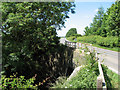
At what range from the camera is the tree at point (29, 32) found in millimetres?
7297

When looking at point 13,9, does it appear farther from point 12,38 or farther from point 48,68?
point 48,68

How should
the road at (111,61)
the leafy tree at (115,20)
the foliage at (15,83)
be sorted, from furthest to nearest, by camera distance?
the leafy tree at (115,20), the road at (111,61), the foliage at (15,83)

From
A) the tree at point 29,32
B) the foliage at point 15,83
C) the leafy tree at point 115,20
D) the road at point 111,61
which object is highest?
the leafy tree at point 115,20

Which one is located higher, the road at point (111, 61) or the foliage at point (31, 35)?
the foliage at point (31, 35)

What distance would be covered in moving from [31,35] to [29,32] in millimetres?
326

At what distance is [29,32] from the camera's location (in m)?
8.78

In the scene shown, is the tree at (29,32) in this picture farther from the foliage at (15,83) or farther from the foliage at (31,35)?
the foliage at (15,83)

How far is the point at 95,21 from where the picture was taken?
3891 cm

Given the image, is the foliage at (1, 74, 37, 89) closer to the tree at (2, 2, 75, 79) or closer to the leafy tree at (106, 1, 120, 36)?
the tree at (2, 2, 75, 79)

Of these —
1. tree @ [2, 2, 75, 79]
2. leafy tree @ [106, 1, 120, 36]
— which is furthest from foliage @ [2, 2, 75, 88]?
leafy tree @ [106, 1, 120, 36]

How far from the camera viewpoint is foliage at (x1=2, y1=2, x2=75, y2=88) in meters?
7.31

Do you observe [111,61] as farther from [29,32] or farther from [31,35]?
[29,32]

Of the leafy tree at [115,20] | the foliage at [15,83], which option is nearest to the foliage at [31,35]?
the foliage at [15,83]

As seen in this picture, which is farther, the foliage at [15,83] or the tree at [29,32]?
the tree at [29,32]
